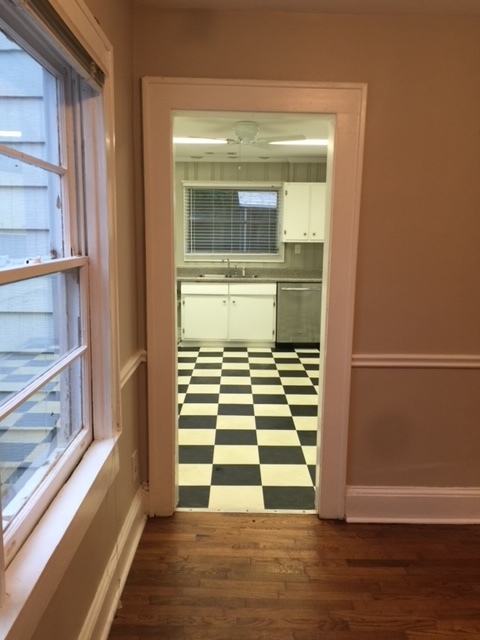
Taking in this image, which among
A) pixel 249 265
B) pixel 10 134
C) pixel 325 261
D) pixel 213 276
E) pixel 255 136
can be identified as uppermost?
pixel 255 136

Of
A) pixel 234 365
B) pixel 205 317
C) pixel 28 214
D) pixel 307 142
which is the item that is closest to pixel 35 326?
pixel 28 214

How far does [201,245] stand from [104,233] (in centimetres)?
487

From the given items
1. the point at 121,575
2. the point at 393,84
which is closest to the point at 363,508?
the point at 121,575

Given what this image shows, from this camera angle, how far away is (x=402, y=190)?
86.7 inches

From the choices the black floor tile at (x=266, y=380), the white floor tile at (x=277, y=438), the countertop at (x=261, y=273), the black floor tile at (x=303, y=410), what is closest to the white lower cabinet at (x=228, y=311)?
the countertop at (x=261, y=273)

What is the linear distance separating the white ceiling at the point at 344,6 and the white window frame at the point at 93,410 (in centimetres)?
66

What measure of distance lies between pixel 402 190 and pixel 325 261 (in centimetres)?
48

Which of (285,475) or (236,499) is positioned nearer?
(236,499)

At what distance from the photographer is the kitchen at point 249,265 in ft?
14.0

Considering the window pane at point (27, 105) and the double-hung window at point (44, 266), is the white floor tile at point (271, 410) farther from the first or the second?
the window pane at point (27, 105)

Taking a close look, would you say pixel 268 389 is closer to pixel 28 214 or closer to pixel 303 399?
pixel 303 399

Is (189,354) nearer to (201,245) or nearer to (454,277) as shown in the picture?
(201,245)

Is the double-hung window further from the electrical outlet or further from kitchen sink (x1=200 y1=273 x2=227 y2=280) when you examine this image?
kitchen sink (x1=200 y1=273 x2=227 y2=280)

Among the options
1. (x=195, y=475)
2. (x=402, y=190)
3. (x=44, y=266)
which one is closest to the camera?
(x=44, y=266)
